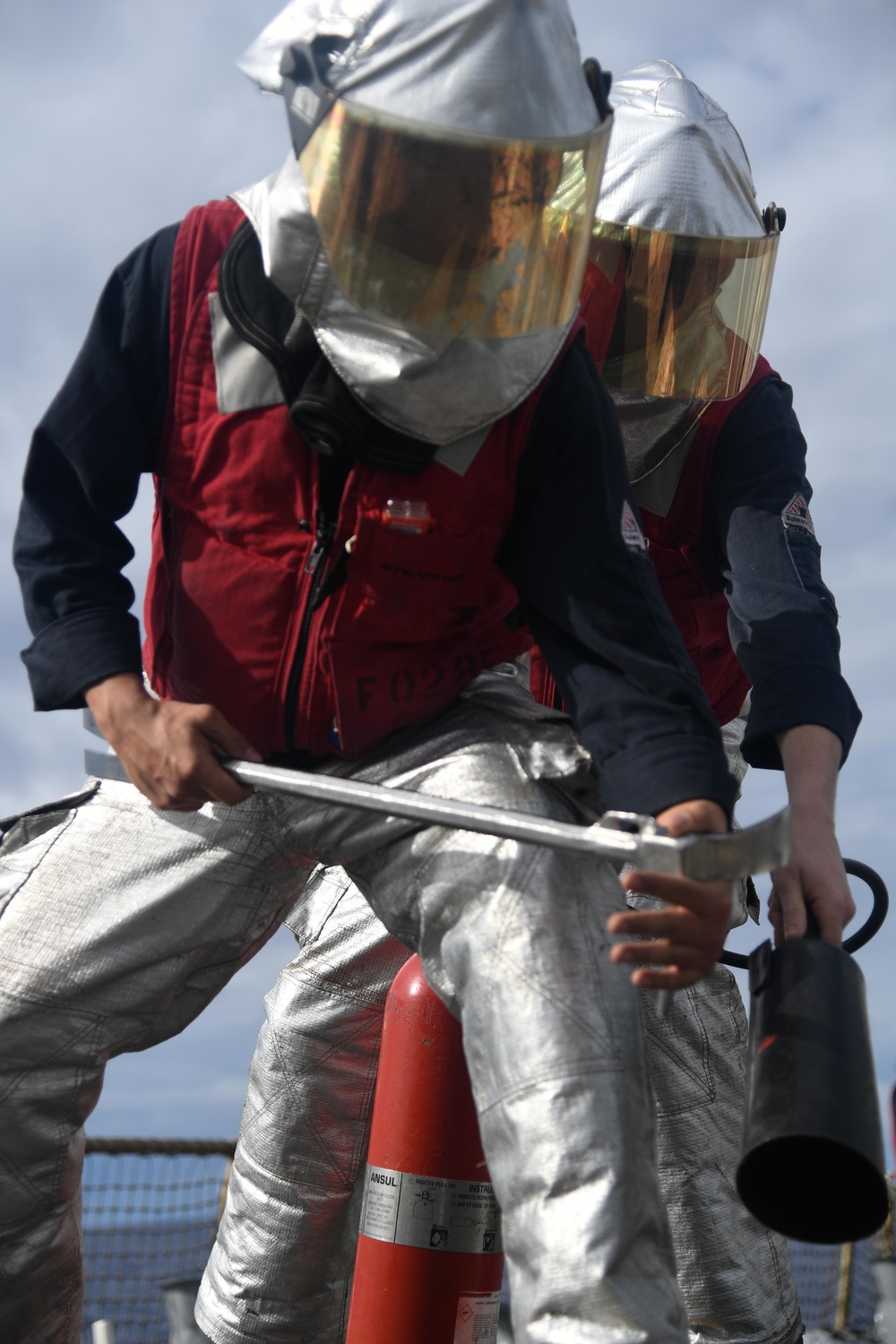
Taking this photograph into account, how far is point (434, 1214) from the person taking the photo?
247cm

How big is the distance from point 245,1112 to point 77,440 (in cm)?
172

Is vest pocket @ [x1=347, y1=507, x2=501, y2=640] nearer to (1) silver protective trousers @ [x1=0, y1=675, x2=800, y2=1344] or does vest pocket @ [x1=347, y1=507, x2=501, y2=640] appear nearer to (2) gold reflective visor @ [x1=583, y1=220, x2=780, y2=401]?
(1) silver protective trousers @ [x1=0, y1=675, x2=800, y2=1344]

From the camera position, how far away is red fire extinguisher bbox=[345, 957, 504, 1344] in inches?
95.7

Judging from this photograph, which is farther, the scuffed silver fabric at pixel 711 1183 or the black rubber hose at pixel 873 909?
the scuffed silver fabric at pixel 711 1183

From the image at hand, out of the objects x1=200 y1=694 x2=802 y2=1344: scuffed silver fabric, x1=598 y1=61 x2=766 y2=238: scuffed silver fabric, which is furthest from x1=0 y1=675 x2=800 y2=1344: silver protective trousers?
x1=598 y1=61 x2=766 y2=238: scuffed silver fabric

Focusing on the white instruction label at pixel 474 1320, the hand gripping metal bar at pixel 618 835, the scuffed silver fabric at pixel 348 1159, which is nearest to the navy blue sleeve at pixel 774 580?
the scuffed silver fabric at pixel 348 1159

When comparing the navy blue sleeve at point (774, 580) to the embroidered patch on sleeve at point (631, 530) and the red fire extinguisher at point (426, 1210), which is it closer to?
the embroidered patch on sleeve at point (631, 530)

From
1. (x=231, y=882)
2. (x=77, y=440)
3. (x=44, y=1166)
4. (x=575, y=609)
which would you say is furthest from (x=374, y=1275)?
(x=77, y=440)

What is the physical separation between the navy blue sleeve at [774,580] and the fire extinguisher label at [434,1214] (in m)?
0.93

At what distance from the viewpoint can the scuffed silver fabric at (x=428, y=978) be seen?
167cm

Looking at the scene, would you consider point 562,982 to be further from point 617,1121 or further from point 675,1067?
point 675,1067

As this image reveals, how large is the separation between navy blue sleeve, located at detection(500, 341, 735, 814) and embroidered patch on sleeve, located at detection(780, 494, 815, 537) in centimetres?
70

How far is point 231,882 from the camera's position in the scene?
7.28 ft

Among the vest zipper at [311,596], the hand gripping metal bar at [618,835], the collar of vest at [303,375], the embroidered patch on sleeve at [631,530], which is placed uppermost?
the collar of vest at [303,375]
